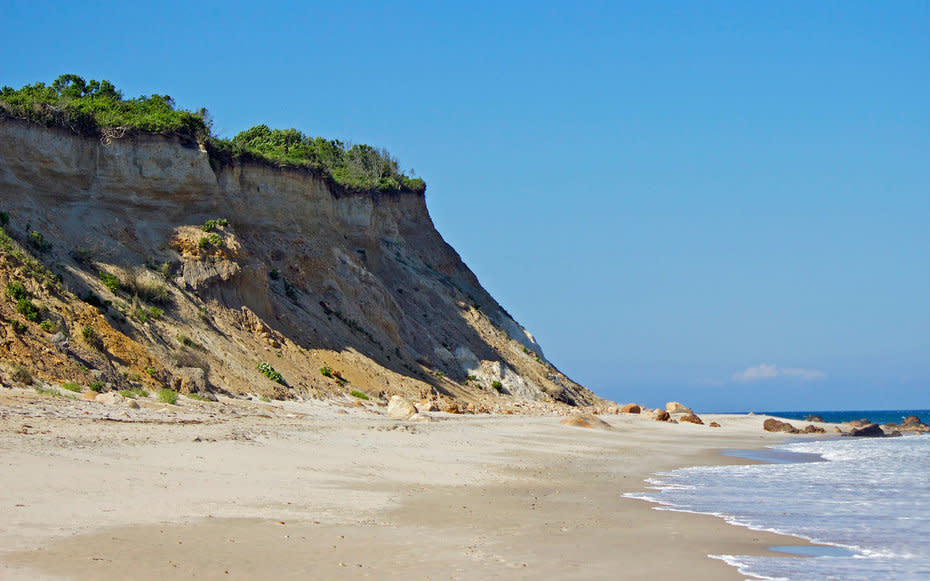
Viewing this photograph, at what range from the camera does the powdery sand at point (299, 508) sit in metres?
6.46

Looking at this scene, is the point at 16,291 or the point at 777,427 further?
the point at 777,427

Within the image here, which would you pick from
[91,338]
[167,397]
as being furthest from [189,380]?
[167,397]

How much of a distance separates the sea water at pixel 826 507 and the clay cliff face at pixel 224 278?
487 inches

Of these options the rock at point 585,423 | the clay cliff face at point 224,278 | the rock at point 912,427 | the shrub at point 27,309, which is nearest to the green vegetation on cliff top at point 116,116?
the clay cliff face at point 224,278

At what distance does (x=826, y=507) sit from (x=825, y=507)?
0.02 m

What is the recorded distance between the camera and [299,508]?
8.83 meters

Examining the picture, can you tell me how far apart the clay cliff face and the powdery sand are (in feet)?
21.4

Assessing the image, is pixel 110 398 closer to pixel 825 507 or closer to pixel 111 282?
pixel 111 282

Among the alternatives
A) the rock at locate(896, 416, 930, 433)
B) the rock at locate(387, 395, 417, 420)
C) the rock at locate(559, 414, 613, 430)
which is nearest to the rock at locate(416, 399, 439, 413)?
the rock at locate(387, 395, 417, 420)

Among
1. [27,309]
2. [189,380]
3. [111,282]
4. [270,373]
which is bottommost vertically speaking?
[189,380]

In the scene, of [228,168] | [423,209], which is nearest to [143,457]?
[228,168]

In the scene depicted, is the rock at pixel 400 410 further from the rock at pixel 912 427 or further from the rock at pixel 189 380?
the rock at pixel 912 427

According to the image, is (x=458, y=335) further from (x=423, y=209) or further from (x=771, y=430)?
(x=771, y=430)

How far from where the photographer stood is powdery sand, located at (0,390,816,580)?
6.46 meters
